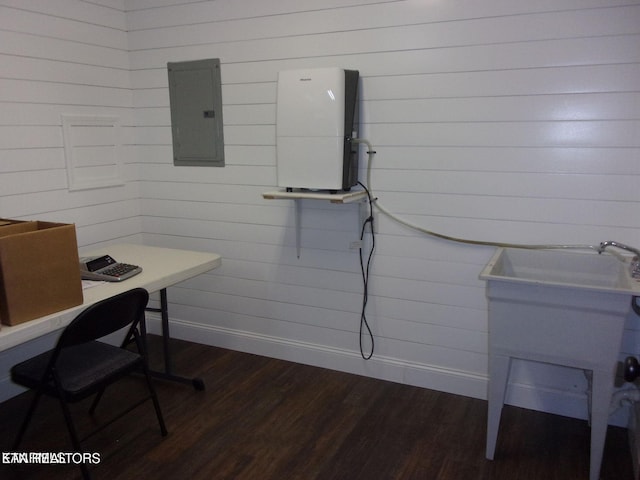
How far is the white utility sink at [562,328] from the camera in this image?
204cm

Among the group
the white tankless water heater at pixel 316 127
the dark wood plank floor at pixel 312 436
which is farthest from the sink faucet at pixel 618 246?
the white tankless water heater at pixel 316 127

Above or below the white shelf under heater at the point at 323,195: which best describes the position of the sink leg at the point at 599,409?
below

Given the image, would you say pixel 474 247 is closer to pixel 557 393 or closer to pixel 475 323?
pixel 475 323

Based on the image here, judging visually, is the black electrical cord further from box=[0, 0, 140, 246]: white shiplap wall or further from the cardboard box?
box=[0, 0, 140, 246]: white shiplap wall

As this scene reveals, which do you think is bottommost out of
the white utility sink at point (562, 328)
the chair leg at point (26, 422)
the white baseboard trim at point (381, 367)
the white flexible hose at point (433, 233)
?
the white baseboard trim at point (381, 367)

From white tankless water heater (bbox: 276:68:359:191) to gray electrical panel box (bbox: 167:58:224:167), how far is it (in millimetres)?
709

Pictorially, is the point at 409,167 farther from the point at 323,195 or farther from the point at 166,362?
the point at 166,362

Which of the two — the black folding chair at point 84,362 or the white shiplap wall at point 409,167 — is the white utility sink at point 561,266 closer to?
the white shiplap wall at point 409,167

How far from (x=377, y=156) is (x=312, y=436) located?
1576 millimetres

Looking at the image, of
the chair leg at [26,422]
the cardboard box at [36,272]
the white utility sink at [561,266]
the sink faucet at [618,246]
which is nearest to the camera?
the cardboard box at [36,272]

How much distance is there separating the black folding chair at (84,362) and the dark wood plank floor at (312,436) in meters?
0.30

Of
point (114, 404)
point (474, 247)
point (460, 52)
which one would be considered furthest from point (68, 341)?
point (460, 52)

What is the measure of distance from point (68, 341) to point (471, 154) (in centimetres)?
214

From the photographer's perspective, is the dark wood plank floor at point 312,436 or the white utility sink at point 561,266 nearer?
the dark wood plank floor at point 312,436
